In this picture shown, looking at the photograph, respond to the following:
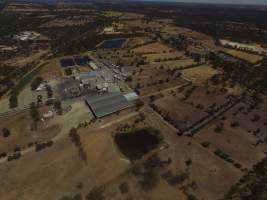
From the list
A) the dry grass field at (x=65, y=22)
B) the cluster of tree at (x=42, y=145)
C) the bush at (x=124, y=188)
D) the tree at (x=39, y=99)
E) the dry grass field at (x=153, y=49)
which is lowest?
the cluster of tree at (x=42, y=145)

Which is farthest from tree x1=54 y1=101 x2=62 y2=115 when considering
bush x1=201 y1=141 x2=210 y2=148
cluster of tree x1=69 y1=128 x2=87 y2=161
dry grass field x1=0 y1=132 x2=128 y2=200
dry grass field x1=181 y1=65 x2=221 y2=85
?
dry grass field x1=181 y1=65 x2=221 y2=85

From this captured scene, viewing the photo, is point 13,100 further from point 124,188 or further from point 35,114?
point 124,188

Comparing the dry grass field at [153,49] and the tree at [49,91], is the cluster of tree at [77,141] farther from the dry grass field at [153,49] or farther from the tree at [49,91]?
the dry grass field at [153,49]

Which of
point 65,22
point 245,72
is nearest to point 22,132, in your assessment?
point 245,72

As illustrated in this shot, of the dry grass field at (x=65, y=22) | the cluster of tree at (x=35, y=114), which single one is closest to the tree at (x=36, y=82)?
the cluster of tree at (x=35, y=114)

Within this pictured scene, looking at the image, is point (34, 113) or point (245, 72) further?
point (245, 72)

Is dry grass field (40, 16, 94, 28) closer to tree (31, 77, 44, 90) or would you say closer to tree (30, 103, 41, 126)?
tree (31, 77, 44, 90)
